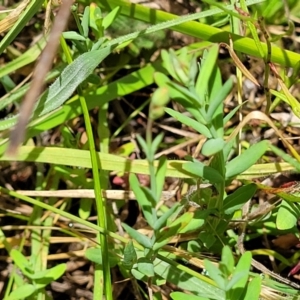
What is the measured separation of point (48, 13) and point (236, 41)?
1.73 ft

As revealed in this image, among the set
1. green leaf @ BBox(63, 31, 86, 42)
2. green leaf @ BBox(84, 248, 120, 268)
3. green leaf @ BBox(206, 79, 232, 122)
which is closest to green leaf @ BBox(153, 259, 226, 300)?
green leaf @ BBox(84, 248, 120, 268)

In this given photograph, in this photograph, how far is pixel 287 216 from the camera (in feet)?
4.73

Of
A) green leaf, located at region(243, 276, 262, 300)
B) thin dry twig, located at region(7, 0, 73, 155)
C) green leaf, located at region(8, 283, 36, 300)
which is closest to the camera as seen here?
thin dry twig, located at region(7, 0, 73, 155)

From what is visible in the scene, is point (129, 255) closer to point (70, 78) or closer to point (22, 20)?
point (70, 78)

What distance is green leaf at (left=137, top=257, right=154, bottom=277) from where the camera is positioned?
4.23 ft

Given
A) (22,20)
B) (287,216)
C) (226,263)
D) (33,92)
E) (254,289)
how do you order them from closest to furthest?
(33,92)
(226,263)
(254,289)
(287,216)
(22,20)

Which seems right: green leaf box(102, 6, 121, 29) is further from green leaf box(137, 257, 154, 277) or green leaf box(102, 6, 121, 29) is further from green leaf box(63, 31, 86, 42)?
green leaf box(137, 257, 154, 277)

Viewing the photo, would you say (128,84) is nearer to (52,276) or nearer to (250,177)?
(250,177)

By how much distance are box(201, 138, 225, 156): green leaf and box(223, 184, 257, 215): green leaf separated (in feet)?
0.86

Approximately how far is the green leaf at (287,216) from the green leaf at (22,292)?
25.7 inches

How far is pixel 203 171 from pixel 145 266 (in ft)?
0.84

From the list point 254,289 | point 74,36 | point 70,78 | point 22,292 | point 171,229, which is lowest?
point 22,292

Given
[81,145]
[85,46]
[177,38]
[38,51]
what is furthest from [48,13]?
[177,38]

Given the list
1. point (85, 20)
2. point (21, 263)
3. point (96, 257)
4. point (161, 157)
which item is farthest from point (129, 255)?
point (85, 20)
